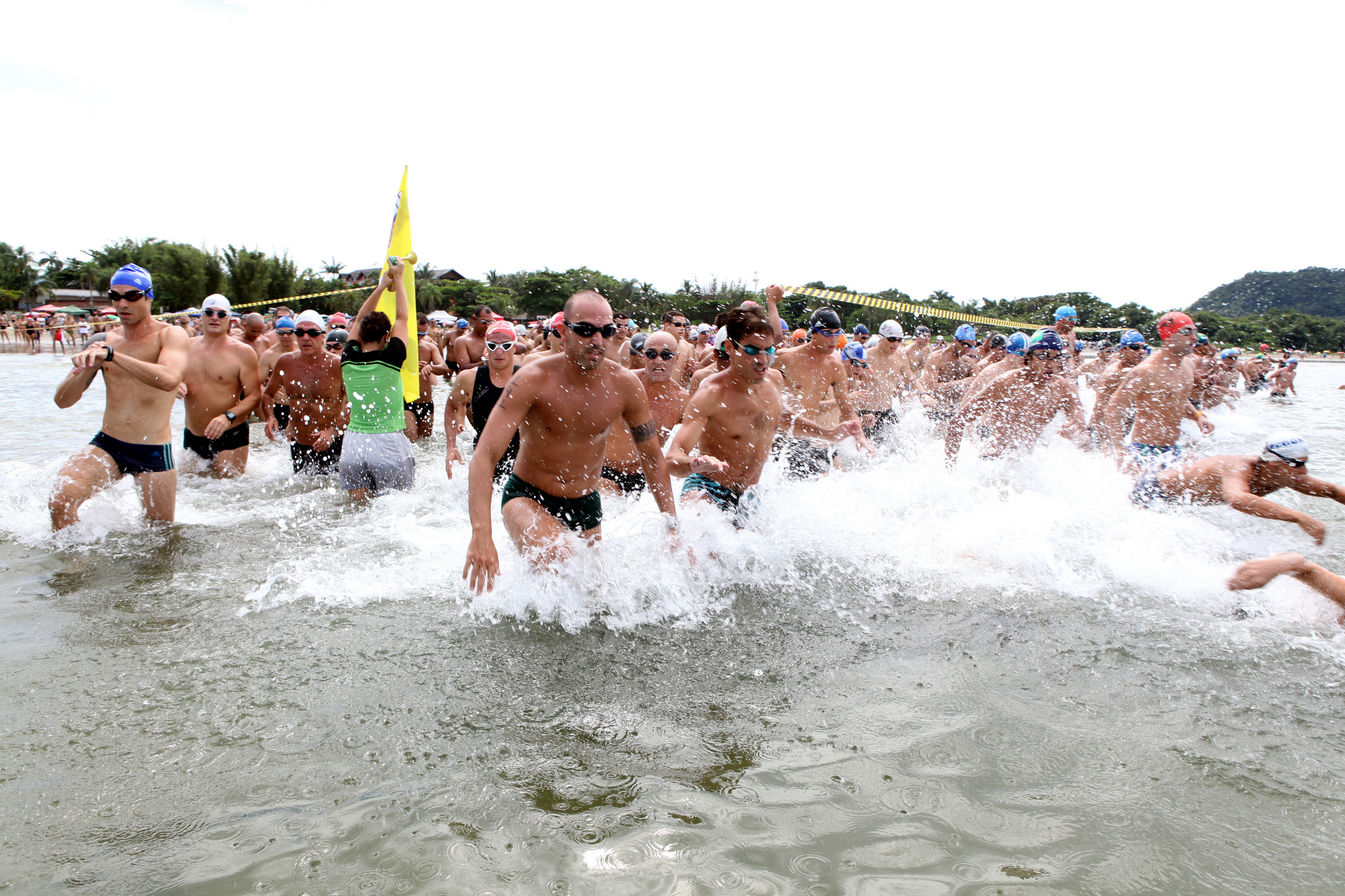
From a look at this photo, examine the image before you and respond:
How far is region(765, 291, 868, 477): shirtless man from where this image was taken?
263 inches

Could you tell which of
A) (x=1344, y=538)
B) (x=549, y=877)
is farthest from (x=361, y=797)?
(x=1344, y=538)

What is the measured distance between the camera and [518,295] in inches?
2805

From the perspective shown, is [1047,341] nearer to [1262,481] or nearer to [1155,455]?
[1155,455]

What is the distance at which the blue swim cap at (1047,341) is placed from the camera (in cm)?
638

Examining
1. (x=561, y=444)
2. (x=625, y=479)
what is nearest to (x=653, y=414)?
(x=625, y=479)

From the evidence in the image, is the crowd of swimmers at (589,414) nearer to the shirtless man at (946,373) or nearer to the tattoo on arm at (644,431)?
the tattoo on arm at (644,431)

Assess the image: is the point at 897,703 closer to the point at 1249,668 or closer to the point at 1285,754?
the point at 1285,754

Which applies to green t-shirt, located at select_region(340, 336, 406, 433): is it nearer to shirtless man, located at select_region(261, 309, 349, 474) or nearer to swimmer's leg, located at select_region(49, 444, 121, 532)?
shirtless man, located at select_region(261, 309, 349, 474)

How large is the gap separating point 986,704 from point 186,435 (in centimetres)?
706

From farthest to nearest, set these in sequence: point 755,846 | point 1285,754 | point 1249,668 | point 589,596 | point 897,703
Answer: point 589,596
point 1249,668
point 897,703
point 1285,754
point 755,846

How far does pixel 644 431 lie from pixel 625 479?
190 cm

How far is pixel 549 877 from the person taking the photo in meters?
2.09

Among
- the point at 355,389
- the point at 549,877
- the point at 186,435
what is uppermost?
the point at 355,389

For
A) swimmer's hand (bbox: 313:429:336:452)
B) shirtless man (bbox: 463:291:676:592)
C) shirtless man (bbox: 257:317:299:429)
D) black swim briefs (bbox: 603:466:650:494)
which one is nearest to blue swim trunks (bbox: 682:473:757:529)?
shirtless man (bbox: 463:291:676:592)
